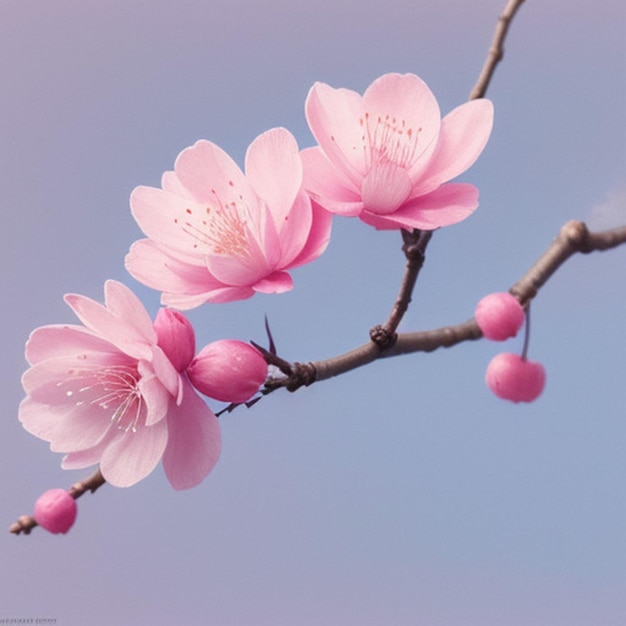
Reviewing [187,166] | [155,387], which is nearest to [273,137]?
[187,166]

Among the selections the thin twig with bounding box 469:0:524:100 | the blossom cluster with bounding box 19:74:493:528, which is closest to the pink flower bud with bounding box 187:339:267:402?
the blossom cluster with bounding box 19:74:493:528

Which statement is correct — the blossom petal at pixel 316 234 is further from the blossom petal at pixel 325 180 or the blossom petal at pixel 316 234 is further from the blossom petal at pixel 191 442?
the blossom petal at pixel 191 442

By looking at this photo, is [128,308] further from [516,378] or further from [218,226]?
[516,378]

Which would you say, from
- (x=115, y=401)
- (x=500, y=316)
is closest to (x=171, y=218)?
(x=115, y=401)

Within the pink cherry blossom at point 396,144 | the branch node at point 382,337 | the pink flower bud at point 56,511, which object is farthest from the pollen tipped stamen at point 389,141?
the pink flower bud at point 56,511

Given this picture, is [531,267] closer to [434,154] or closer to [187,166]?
[434,154]

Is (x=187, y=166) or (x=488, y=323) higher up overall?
(x=187, y=166)
